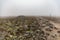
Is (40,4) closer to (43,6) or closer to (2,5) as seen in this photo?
(43,6)

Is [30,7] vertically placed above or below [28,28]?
above

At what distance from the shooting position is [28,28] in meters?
1.13

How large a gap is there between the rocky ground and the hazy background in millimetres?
58

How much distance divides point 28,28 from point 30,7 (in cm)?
22

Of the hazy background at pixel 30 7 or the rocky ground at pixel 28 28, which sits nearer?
the rocky ground at pixel 28 28

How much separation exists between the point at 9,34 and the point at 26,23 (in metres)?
0.18

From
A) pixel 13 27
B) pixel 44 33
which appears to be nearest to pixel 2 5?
pixel 13 27

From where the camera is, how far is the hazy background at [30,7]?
1.21 metres

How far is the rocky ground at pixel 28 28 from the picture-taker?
1.08 m

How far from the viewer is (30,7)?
1.23 meters

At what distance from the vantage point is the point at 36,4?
122 cm

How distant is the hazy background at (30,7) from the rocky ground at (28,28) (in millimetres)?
58

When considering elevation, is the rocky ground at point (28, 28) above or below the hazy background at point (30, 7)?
below

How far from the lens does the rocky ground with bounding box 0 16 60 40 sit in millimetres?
1076
